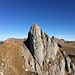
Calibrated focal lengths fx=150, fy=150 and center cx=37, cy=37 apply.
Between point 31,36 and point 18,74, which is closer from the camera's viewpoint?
point 18,74

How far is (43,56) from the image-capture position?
145m

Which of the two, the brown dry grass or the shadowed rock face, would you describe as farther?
the shadowed rock face

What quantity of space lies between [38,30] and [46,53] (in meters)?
24.1

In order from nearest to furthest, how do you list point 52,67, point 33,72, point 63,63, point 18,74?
1. point 18,74
2. point 33,72
3. point 52,67
4. point 63,63

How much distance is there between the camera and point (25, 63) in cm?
13150

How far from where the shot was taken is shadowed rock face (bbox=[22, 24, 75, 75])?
453ft

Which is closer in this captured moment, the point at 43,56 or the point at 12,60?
the point at 12,60

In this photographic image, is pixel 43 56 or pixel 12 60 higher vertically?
pixel 43 56

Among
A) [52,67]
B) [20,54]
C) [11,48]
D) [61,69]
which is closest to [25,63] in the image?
[20,54]

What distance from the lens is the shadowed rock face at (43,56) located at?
453ft

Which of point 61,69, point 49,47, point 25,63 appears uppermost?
point 49,47

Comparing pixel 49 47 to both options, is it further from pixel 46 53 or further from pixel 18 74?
pixel 18 74

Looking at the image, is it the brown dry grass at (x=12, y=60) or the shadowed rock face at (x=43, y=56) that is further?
the shadowed rock face at (x=43, y=56)

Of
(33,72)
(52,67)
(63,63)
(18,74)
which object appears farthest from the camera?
(63,63)
